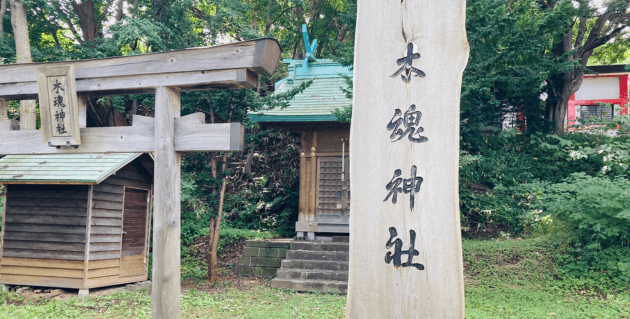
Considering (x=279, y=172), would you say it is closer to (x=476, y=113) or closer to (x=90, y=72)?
(x=476, y=113)

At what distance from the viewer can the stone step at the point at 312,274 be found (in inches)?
393

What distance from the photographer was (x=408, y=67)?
11.9 ft

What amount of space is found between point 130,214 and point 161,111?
5.40m

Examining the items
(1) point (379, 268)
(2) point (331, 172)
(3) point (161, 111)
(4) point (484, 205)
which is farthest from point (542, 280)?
(3) point (161, 111)

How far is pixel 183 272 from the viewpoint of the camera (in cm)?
1141

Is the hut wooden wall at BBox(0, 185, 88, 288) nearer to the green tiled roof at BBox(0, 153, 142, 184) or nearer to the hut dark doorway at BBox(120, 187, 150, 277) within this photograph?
the green tiled roof at BBox(0, 153, 142, 184)

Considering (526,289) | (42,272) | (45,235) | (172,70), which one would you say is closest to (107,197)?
(45,235)

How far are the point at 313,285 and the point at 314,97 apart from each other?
17.6 feet

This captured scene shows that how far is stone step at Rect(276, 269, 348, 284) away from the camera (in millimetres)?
9992

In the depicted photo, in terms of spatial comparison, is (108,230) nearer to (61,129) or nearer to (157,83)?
(61,129)

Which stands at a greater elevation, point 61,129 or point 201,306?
point 61,129

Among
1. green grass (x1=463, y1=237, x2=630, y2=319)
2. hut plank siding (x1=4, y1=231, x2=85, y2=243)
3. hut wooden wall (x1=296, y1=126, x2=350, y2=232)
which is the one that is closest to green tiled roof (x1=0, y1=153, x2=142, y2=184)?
hut plank siding (x1=4, y1=231, x2=85, y2=243)

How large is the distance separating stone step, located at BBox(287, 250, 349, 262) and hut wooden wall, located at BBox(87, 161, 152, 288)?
3.47 m

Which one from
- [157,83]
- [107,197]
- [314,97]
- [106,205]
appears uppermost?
[314,97]
